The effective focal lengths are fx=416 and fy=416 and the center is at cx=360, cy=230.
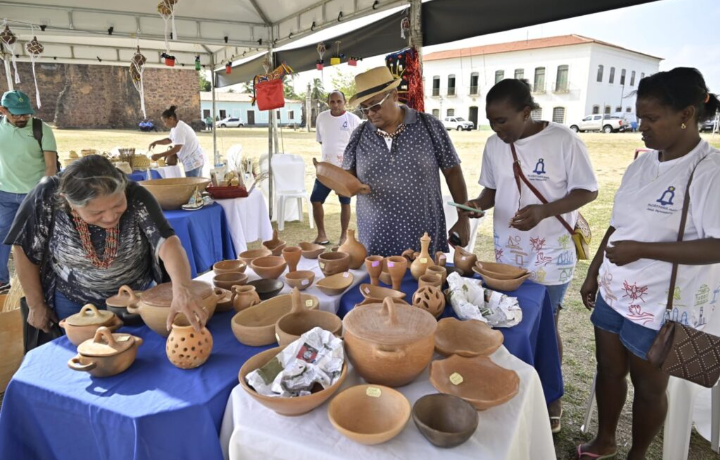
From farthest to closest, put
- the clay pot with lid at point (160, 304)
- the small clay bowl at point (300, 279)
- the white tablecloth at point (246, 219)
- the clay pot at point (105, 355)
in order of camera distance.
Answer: the white tablecloth at point (246, 219) → the small clay bowl at point (300, 279) → the clay pot with lid at point (160, 304) → the clay pot at point (105, 355)

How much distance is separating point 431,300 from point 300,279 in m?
0.61

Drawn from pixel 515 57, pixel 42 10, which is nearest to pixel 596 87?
pixel 515 57

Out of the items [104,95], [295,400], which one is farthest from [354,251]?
[104,95]

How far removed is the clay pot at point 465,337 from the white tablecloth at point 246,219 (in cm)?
289

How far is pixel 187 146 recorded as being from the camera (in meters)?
6.32

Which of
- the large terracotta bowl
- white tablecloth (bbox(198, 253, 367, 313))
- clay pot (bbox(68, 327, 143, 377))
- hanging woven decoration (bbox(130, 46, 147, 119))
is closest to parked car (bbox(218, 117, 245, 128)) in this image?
hanging woven decoration (bbox(130, 46, 147, 119))

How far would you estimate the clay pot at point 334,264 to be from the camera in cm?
195

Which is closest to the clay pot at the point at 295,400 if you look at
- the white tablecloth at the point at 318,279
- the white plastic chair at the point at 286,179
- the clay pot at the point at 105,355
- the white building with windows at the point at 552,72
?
the clay pot at the point at 105,355

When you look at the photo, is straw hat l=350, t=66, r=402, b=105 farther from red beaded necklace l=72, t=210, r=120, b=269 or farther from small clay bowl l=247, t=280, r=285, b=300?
red beaded necklace l=72, t=210, r=120, b=269

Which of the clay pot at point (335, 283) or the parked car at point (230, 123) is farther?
the parked car at point (230, 123)

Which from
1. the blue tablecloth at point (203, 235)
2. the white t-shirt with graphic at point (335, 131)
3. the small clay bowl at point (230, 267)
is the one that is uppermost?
the white t-shirt with graphic at point (335, 131)

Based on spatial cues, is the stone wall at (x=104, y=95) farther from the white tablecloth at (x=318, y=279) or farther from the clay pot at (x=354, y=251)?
the clay pot at (x=354, y=251)

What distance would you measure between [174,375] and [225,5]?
5370 millimetres

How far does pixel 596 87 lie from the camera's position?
29.7 m
